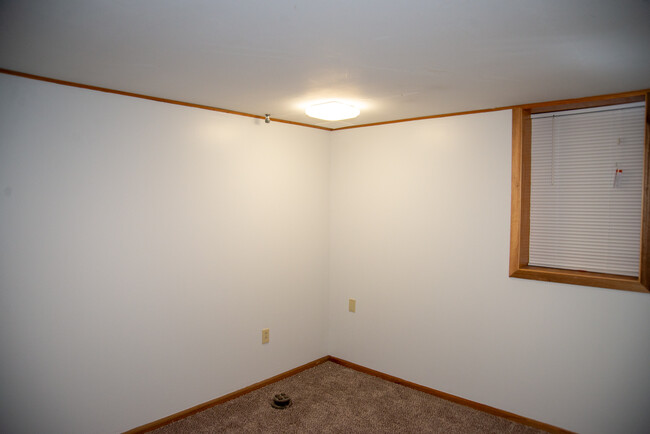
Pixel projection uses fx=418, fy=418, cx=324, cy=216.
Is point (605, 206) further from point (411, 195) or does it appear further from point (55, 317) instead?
point (55, 317)

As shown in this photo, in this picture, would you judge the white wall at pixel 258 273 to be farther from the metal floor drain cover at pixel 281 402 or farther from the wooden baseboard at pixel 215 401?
the metal floor drain cover at pixel 281 402

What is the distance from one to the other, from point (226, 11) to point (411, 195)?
233 cm

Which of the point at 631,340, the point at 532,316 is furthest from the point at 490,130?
the point at 631,340

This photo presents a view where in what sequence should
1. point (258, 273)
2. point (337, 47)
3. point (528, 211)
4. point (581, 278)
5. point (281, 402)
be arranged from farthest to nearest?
1. point (258, 273)
2. point (281, 402)
3. point (528, 211)
4. point (581, 278)
5. point (337, 47)

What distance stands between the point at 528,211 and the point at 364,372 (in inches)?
77.7

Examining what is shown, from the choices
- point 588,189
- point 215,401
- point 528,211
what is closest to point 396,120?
point 528,211

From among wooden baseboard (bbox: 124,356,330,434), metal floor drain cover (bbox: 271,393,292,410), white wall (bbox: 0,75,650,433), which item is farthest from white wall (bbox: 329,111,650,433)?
metal floor drain cover (bbox: 271,393,292,410)

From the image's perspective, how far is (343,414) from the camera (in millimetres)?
3020

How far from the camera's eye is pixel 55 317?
236 centimetres

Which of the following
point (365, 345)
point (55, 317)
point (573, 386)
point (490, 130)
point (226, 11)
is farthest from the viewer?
point (365, 345)

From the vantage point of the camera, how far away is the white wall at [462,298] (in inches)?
104

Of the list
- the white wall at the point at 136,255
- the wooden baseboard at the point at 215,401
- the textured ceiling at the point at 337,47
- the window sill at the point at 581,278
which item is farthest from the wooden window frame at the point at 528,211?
the wooden baseboard at the point at 215,401

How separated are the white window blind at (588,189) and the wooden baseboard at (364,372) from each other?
1.09m

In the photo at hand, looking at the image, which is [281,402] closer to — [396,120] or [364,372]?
[364,372]
